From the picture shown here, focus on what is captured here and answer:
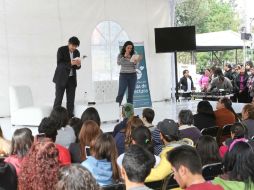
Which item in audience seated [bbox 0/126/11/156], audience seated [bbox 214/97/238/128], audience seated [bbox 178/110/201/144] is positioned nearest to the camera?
audience seated [bbox 0/126/11/156]

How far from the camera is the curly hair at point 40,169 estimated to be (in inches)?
83.8

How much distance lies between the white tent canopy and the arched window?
667cm

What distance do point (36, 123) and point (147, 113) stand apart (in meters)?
3.36

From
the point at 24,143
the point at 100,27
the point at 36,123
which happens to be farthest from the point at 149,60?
the point at 24,143

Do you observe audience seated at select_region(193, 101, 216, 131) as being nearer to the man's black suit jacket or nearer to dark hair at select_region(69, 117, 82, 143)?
dark hair at select_region(69, 117, 82, 143)

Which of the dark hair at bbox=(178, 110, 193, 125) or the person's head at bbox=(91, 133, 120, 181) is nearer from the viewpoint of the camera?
the person's head at bbox=(91, 133, 120, 181)

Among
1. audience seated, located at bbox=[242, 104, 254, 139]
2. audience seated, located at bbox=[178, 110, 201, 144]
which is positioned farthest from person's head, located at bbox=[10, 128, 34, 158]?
audience seated, located at bbox=[242, 104, 254, 139]

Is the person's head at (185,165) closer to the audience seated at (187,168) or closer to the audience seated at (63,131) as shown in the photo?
the audience seated at (187,168)

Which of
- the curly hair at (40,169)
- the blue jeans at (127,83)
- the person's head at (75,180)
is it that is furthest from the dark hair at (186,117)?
the blue jeans at (127,83)

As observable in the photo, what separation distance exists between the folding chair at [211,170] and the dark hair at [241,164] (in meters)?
0.47

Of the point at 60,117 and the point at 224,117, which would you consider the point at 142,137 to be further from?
the point at 224,117

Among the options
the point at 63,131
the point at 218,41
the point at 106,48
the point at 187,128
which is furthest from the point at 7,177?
the point at 218,41

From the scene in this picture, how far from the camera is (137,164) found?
2.12m

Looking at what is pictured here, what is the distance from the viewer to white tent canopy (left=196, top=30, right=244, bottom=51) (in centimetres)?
1751
